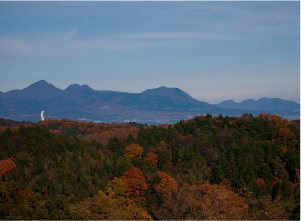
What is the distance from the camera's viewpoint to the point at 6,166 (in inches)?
1879

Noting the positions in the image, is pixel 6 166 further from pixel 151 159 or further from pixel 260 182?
pixel 260 182

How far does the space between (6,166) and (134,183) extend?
2210 centimetres

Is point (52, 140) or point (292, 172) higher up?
point (52, 140)

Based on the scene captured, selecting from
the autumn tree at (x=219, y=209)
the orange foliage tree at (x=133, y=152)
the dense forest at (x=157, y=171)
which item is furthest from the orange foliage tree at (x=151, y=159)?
the autumn tree at (x=219, y=209)

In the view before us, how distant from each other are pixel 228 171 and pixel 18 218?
3656 centimetres

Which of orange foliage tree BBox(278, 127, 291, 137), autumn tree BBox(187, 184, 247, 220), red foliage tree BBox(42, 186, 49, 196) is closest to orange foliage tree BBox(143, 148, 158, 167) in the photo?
red foliage tree BBox(42, 186, 49, 196)

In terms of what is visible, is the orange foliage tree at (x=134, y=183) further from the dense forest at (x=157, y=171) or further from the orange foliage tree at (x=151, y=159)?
the orange foliage tree at (x=151, y=159)

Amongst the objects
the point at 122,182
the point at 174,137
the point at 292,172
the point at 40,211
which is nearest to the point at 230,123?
the point at 174,137

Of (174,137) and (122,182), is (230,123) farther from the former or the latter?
(122,182)

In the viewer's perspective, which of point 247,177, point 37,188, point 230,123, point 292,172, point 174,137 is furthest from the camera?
point 230,123

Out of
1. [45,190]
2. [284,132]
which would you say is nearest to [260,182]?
[284,132]

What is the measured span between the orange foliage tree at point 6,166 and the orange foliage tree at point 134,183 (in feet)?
64.3

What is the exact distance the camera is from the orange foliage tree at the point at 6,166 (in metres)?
46.9

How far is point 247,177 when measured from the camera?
4853 centimetres
